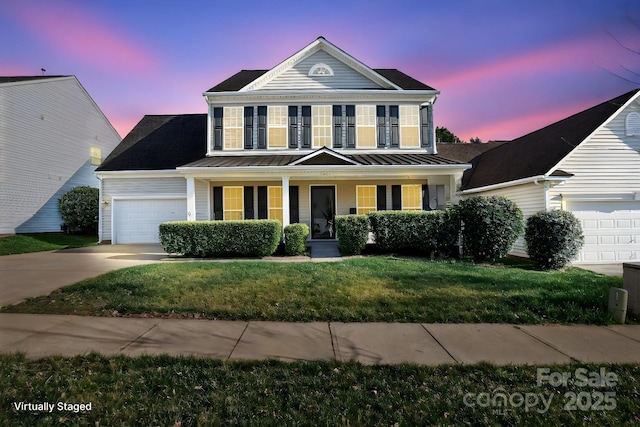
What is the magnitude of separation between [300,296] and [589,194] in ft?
37.8

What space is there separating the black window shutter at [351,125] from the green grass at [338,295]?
8173mm

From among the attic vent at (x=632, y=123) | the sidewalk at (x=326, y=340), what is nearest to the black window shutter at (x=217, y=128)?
the sidewalk at (x=326, y=340)

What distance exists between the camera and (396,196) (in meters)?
14.8

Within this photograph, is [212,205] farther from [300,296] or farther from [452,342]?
[452,342]

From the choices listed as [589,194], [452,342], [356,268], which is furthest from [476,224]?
[452,342]

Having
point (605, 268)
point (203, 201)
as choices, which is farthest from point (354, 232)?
point (605, 268)

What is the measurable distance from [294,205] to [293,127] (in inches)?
142

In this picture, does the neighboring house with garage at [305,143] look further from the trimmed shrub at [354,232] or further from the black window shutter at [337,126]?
the trimmed shrub at [354,232]

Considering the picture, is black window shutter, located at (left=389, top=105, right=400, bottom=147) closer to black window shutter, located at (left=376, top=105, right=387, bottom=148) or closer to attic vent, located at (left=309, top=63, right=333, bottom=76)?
black window shutter, located at (left=376, top=105, right=387, bottom=148)

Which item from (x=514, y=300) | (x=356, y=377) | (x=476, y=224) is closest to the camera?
(x=356, y=377)

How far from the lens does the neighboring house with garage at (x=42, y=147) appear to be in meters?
15.8

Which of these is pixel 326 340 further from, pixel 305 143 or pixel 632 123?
pixel 632 123

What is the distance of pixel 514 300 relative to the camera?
18.7 feet

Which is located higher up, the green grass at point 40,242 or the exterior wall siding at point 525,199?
the exterior wall siding at point 525,199
